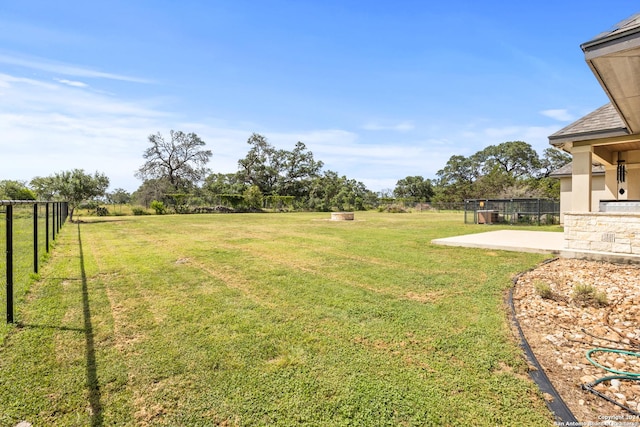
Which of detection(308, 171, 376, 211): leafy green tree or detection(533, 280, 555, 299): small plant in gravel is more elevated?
detection(308, 171, 376, 211): leafy green tree

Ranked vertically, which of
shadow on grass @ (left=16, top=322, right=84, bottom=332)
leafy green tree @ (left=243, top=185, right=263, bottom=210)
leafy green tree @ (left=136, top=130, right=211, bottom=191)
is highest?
leafy green tree @ (left=136, top=130, right=211, bottom=191)

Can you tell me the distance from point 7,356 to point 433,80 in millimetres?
20404

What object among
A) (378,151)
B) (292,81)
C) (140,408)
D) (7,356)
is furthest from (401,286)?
(378,151)

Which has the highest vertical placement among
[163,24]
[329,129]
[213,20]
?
[329,129]

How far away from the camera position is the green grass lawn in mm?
1888

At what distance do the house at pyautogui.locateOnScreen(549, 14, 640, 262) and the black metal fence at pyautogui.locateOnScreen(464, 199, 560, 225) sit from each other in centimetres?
797

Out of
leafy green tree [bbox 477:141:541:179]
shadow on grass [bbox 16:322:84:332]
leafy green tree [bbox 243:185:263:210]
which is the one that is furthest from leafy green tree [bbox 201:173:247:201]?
leafy green tree [bbox 477:141:541:179]

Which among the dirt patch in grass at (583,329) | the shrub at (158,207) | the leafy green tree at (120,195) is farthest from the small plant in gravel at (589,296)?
the leafy green tree at (120,195)

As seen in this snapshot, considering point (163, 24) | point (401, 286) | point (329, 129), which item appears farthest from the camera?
point (329, 129)

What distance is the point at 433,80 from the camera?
60.2ft

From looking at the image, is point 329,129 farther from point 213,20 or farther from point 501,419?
point 501,419

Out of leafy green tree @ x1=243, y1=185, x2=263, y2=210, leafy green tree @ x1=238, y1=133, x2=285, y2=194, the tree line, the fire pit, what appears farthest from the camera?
leafy green tree @ x1=238, y1=133, x2=285, y2=194

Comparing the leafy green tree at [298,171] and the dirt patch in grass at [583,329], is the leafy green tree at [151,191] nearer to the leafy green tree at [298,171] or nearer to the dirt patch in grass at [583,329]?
the leafy green tree at [298,171]

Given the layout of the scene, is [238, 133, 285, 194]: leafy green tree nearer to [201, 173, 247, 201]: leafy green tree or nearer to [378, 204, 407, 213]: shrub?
[201, 173, 247, 201]: leafy green tree
